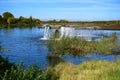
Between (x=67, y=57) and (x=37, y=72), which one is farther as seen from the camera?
(x=67, y=57)

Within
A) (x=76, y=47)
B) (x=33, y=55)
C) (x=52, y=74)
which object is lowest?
(x=33, y=55)

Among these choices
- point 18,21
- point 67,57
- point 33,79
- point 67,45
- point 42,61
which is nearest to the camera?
point 33,79

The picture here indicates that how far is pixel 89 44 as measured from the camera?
25312mm

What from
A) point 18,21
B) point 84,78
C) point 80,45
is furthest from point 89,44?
point 18,21

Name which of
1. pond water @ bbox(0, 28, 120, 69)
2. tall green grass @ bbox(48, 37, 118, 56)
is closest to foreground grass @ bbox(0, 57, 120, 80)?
pond water @ bbox(0, 28, 120, 69)

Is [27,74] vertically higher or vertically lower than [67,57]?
higher

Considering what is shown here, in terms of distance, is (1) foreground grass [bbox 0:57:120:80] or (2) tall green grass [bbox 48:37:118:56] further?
(2) tall green grass [bbox 48:37:118:56]

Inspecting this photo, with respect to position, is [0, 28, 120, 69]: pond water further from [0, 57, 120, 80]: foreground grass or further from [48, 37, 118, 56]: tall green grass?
[0, 57, 120, 80]: foreground grass

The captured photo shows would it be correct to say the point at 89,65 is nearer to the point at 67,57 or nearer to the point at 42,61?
the point at 42,61

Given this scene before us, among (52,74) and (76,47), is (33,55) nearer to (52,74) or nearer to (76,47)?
(76,47)

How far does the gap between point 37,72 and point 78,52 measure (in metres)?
13.5

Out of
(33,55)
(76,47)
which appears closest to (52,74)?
(33,55)

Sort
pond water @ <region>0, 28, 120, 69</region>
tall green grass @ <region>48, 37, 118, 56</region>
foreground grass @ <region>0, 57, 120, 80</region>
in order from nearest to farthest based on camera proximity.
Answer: foreground grass @ <region>0, 57, 120, 80</region>
pond water @ <region>0, 28, 120, 69</region>
tall green grass @ <region>48, 37, 118, 56</region>

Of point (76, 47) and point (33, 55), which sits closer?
point (33, 55)
